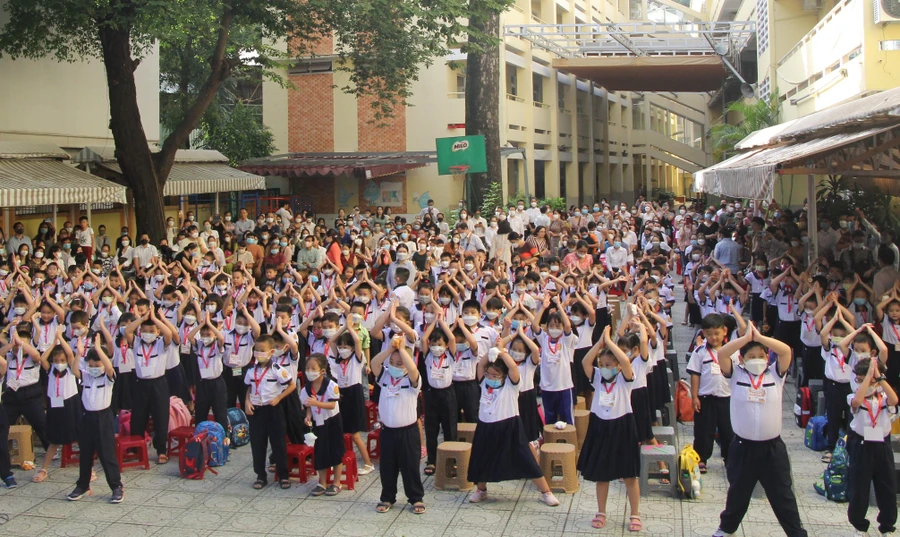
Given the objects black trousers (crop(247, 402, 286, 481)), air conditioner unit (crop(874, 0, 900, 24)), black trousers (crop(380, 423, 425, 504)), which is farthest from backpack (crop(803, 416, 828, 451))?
air conditioner unit (crop(874, 0, 900, 24))

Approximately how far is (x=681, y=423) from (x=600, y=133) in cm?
3658

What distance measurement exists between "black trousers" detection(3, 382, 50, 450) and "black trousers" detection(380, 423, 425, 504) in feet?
12.8

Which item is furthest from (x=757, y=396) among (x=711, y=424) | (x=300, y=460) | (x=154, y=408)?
(x=154, y=408)

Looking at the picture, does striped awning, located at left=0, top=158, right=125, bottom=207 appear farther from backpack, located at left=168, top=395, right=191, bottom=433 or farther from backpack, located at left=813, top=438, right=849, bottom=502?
backpack, located at left=813, top=438, right=849, bottom=502

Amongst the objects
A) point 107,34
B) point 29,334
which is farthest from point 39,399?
point 107,34

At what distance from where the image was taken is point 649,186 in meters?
57.4

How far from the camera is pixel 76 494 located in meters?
8.69

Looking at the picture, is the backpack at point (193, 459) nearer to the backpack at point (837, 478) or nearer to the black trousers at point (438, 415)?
the black trousers at point (438, 415)

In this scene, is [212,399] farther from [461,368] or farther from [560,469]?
[560,469]

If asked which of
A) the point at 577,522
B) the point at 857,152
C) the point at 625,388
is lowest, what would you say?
the point at 577,522

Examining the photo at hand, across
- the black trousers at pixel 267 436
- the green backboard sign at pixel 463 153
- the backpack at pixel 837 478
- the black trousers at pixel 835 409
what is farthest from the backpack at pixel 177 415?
the green backboard sign at pixel 463 153

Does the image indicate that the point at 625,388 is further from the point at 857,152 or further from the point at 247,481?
the point at 857,152

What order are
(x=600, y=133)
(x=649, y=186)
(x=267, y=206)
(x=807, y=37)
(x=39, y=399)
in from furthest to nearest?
(x=649, y=186) → (x=600, y=133) → (x=267, y=206) → (x=807, y=37) → (x=39, y=399)

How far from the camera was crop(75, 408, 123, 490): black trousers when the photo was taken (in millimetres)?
8586
